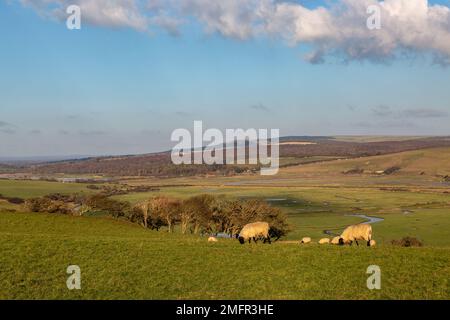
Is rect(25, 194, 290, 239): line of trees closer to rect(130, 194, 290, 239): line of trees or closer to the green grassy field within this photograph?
rect(130, 194, 290, 239): line of trees

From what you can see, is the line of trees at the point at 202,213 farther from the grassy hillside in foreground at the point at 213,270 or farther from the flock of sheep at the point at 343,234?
the grassy hillside in foreground at the point at 213,270

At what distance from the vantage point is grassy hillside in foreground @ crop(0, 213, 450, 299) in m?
17.0

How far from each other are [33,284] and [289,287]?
10159 millimetres

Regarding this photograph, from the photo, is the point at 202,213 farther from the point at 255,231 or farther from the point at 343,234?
the point at 343,234

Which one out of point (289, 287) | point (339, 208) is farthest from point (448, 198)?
point (289, 287)

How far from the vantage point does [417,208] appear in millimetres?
143375

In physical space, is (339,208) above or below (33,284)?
below

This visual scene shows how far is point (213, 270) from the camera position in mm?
20500

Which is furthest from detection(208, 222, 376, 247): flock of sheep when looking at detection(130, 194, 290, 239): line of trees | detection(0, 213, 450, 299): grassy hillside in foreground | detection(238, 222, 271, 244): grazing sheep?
detection(130, 194, 290, 239): line of trees

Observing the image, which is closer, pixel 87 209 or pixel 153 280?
pixel 153 280

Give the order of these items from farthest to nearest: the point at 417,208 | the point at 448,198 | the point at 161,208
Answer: the point at 448,198, the point at 417,208, the point at 161,208
